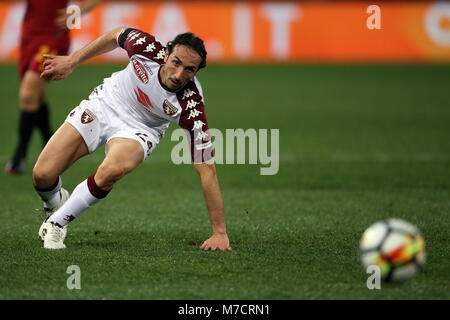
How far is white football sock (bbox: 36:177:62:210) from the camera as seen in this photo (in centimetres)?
518

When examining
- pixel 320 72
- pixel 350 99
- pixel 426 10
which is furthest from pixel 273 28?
pixel 350 99

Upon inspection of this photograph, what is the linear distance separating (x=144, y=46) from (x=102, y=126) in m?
0.61

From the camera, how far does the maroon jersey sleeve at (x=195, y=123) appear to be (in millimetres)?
4793

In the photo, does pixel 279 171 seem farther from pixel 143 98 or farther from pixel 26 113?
pixel 143 98

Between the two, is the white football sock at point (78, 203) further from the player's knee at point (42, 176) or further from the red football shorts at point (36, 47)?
the red football shorts at point (36, 47)

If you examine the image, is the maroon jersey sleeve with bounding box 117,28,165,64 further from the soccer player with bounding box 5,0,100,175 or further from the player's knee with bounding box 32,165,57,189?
the soccer player with bounding box 5,0,100,175

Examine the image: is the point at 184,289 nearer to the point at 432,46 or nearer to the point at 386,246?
the point at 386,246

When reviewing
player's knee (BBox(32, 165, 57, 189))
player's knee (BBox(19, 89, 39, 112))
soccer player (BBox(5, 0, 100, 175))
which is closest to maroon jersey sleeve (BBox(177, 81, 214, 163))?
player's knee (BBox(32, 165, 57, 189))

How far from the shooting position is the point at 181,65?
468 centimetres

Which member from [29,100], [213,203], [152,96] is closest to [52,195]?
[152,96]

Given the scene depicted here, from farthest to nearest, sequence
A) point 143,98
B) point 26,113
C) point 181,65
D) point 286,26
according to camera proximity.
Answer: point 286,26, point 26,113, point 143,98, point 181,65

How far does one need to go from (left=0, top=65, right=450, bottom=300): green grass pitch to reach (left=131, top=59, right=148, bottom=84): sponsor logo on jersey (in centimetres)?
111

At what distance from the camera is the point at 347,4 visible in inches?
803
